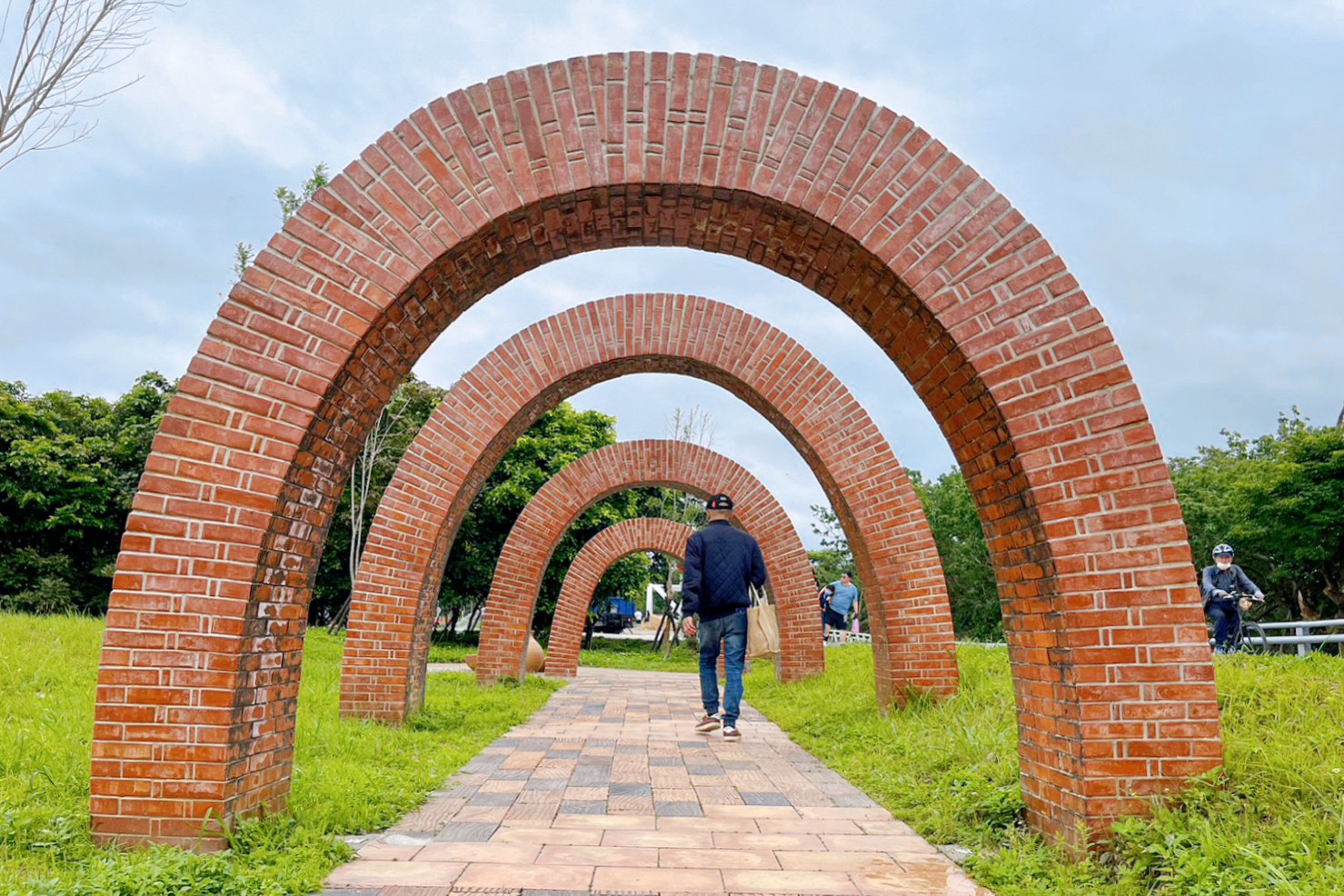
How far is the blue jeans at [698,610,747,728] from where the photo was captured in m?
7.50

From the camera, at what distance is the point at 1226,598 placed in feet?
28.6

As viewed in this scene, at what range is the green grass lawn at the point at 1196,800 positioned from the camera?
312cm

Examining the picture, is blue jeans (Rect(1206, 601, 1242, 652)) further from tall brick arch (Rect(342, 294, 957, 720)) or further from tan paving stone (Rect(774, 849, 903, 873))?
tan paving stone (Rect(774, 849, 903, 873))

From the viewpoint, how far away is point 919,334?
4.53 m

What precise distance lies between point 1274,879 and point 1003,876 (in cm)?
93

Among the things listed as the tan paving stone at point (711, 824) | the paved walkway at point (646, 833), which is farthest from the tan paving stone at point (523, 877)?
the tan paving stone at point (711, 824)

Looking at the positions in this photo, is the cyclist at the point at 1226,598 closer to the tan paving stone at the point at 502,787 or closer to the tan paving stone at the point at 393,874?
the tan paving stone at the point at 502,787

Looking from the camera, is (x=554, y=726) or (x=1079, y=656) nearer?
(x=1079, y=656)

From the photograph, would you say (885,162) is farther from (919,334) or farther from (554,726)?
(554,726)

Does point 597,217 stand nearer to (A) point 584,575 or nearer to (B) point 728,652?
(B) point 728,652

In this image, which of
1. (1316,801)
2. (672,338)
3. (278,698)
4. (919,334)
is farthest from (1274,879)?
(672,338)

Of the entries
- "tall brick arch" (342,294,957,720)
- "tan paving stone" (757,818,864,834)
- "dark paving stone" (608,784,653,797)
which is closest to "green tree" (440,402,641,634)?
"tall brick arch" (342,294,957,720)

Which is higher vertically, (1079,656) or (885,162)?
(885,162)

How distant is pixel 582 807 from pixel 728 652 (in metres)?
2.87
